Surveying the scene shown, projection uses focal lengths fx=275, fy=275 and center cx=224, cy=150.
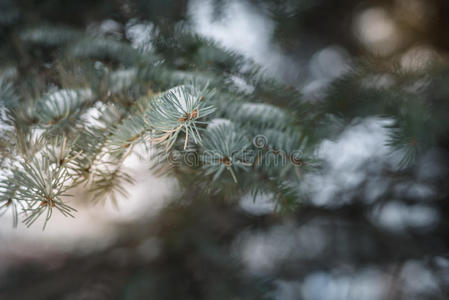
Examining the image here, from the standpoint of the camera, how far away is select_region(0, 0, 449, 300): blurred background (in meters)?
0.45

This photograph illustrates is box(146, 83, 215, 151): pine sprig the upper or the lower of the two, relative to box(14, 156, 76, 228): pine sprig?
upper

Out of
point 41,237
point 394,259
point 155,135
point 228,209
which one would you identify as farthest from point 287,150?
point 41,237

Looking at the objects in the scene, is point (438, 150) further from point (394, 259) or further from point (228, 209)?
point (228, 209)

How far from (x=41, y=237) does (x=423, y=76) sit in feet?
3.06

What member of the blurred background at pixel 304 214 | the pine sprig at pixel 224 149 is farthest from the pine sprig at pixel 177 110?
the blurred background at pixel 304 214

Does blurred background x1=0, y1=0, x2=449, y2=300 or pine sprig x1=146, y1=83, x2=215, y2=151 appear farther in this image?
blurred background x1=0, y1=0, x2=449, y2=300

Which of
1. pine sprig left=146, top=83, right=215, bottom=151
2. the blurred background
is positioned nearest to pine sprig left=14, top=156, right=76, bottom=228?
pine sprig left=146, top=83, right=215, bottom=151

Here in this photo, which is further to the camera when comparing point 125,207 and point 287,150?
point 125,207

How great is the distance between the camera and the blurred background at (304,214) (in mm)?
448

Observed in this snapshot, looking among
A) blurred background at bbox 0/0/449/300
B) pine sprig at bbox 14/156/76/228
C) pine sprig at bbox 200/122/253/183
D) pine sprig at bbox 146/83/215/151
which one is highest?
blurred background at bbox 0/0/449/300

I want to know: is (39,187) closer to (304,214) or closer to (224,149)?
(224,149)

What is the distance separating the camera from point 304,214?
1.87 feet

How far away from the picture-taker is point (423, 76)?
14.2 inches

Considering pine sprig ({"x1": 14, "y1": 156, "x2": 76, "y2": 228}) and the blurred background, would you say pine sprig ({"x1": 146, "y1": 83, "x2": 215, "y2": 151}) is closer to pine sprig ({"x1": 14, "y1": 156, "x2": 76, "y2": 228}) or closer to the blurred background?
pine sprig ({"x1": 14, "y1": 156, "x2": 76, "y2": 228})
